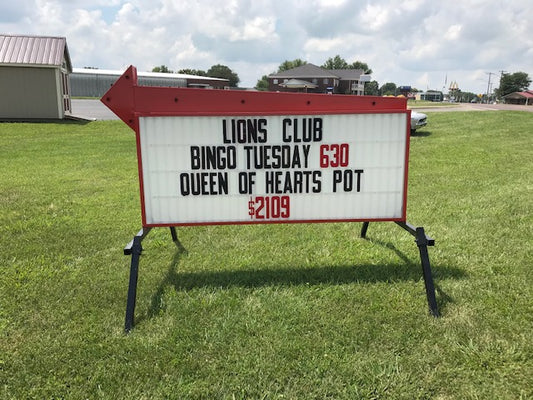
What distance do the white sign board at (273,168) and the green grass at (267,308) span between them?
0.73 metres

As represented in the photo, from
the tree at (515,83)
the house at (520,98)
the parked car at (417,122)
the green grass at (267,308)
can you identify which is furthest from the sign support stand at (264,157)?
the tree at (515,83)

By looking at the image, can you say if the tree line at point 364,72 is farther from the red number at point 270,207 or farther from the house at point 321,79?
the red number at point 270,207

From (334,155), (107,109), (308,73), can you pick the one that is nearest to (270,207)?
(334,155)

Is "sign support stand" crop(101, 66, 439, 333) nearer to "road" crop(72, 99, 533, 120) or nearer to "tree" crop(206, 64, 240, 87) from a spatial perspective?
"road" crop(72, 99, 533, 120)

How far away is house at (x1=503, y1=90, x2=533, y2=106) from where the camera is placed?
299 ft

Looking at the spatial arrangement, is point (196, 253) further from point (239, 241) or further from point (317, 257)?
point (317, 257)

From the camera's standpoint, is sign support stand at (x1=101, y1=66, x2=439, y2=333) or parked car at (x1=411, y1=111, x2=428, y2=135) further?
parked car at (x1=411, y1=111, x2=428, y2=135)

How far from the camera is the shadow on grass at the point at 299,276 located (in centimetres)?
405

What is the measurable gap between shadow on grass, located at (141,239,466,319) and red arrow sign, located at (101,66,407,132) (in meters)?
1.53

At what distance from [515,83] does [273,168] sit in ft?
405

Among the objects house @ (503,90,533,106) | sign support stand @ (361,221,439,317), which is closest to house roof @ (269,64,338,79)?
house @ (503,90,533,106)

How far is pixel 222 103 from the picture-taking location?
3.58m

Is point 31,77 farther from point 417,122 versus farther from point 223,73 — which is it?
point 223,73

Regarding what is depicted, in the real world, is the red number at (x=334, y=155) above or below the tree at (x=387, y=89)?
below
